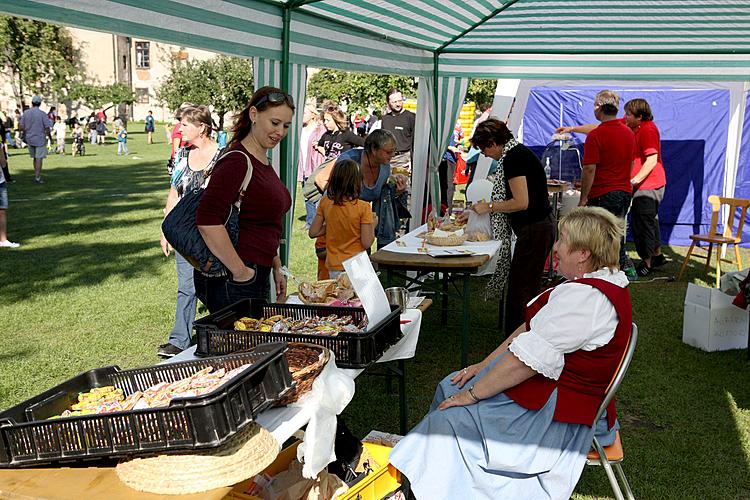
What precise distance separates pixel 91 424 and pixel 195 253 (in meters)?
1.10

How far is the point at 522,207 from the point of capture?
15.4ft

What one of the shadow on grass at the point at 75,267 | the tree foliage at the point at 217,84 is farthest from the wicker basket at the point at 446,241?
the tree foliage at the point at 217,84

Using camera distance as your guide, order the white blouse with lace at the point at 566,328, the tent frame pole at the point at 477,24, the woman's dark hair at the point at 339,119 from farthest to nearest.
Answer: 1. the woman's dark hair at the point at 339,119
2. the tent frame pole at the point at 477,24
3. the white blouse with lace at the point at 566,328

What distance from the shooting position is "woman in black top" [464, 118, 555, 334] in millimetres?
4691

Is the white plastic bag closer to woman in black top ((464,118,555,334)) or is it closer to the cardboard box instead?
woman in black top ((464,118,555,334))

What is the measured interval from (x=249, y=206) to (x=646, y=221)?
6.39 m

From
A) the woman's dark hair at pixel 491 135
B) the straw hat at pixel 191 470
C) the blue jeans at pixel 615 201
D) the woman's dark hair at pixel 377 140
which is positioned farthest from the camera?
the blue jeans at pixel 615 201

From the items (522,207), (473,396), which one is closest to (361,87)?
(522,207)

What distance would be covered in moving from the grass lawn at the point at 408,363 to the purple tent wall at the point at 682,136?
0.60m

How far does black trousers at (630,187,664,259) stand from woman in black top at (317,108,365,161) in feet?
10.7

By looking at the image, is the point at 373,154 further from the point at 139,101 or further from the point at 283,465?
the point at 139,101

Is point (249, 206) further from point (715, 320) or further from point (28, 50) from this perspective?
point (28, 50)

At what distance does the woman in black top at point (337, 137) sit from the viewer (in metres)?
9.05

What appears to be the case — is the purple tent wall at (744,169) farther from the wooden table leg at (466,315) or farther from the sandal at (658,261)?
the wooden table leg at (466,315)
